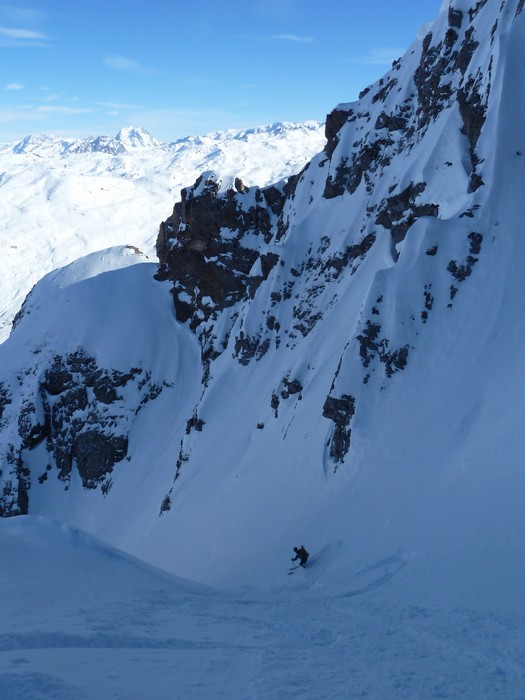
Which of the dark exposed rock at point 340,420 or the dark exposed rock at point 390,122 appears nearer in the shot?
the dark exposed rock at point 340,420

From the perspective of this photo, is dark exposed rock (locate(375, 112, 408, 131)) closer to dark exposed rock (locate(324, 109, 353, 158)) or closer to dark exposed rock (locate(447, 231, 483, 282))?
dark exposed rock (locate(324, 109, 353, 158))

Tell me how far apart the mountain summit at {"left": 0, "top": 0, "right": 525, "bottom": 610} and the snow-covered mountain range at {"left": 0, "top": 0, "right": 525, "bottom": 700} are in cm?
15

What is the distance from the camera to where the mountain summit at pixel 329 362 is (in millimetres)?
21219

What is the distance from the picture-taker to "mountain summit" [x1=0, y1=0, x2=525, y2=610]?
21219 mm

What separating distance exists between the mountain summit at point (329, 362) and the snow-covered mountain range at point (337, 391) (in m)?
0.15

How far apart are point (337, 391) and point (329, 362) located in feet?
31.2

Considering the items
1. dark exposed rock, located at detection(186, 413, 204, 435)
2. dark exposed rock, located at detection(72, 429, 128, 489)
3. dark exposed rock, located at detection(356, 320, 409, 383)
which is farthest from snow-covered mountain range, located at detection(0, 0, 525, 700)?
dark exposed rock, located at detection(186, 413, 204, 435)

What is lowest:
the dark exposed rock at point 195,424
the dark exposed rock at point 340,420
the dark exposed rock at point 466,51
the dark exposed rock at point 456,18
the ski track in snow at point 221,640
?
the ski track in snow at point 221,640

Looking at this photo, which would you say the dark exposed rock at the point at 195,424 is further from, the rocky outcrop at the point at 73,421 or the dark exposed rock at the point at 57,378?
the dark exposed rock at the point at 57,378

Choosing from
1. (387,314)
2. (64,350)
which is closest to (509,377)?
(387,314)

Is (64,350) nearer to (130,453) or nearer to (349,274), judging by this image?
(130,453)

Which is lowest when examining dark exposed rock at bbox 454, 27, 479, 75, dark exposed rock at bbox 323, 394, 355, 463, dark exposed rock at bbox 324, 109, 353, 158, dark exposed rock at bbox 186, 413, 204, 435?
dark exposed rock at bbox 323, 394, 355, 463

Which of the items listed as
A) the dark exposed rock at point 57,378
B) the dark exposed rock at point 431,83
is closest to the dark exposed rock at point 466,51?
the dark exposed rock at point 431,83

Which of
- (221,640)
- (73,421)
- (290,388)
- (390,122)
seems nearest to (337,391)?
(290,388)
